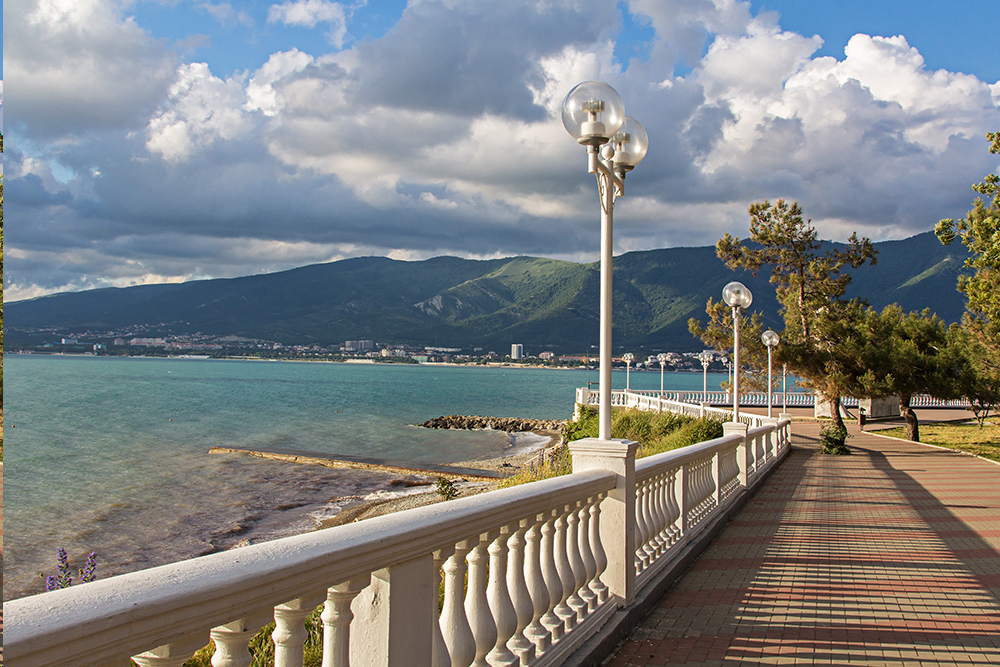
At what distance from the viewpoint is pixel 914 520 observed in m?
10.6

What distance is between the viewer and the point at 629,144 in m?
7.05

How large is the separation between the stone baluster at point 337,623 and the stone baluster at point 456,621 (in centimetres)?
74

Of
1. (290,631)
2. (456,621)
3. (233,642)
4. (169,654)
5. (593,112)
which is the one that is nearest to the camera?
(169,654)

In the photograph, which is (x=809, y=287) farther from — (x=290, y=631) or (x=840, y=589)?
(x=290, y=631)

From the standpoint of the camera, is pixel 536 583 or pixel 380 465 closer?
pixel 536 583

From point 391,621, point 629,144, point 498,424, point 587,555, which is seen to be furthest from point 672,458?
point 498,424

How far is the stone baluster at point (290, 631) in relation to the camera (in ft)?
6.97

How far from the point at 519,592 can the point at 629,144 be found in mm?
4820

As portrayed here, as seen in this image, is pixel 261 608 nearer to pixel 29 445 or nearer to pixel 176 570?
pixel 176 570

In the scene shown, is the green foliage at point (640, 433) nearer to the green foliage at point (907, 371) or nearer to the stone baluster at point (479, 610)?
the green foliage at point (907, 371)

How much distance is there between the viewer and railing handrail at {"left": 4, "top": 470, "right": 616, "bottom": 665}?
1.48 metres

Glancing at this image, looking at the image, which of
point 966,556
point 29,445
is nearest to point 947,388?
point 966,556

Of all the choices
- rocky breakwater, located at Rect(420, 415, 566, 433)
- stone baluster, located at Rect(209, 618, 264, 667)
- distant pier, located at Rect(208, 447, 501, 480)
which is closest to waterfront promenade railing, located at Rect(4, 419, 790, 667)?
stone baluster, located at Rect(209, 618, 264, 667)

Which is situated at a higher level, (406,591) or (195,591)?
(195,591)
